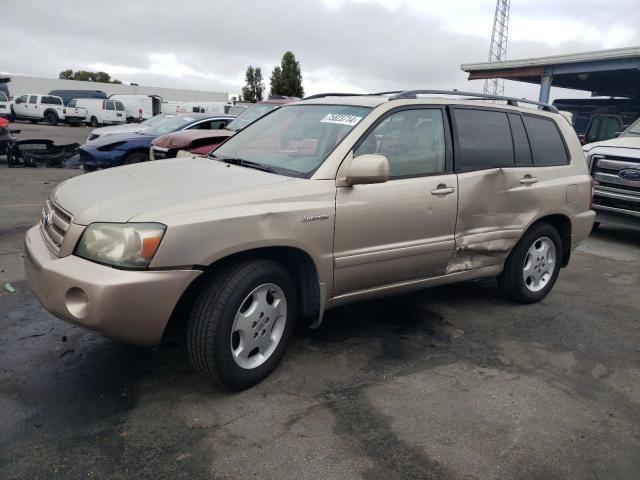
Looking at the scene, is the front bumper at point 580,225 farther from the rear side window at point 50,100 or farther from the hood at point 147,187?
the rear side window at point 50,100

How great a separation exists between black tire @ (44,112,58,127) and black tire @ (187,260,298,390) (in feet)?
111

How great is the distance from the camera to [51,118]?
32.4m

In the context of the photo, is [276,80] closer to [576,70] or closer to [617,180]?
[576,70]

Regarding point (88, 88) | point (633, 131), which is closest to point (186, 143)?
point (633, 131)

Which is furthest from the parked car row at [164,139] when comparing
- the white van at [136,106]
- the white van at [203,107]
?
the white van at [136,106]

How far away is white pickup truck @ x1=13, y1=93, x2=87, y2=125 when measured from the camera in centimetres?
3186

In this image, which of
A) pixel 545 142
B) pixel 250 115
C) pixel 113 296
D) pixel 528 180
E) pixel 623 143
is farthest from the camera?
pixel 250 115

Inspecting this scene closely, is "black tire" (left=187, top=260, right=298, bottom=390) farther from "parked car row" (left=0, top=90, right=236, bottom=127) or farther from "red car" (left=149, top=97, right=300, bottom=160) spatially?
"parked car row" (left=0, top=90, right=236, bottom=127)

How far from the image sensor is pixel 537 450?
8.89 feet

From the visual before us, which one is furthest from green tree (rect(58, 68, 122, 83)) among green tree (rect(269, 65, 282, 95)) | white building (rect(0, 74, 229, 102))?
green tree (rect(269, 65, 282, 95))

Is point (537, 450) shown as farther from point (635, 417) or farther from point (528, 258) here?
point (528, 258)

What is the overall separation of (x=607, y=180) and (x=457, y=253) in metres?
4.85

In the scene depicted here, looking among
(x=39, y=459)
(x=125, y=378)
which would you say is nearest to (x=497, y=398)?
(x=125, y=378)

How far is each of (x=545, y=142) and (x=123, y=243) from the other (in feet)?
12.2
